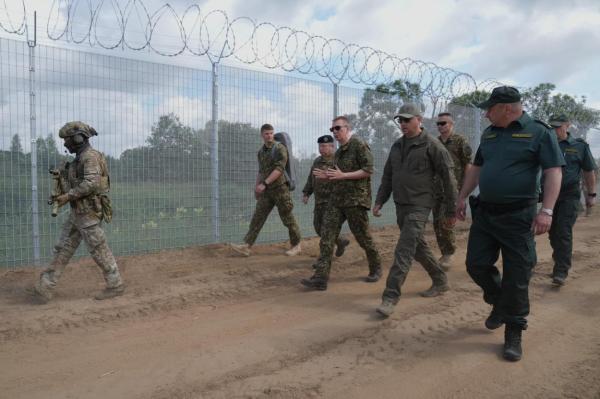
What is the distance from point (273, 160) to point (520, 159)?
3776 millimetres

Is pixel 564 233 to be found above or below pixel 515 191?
below

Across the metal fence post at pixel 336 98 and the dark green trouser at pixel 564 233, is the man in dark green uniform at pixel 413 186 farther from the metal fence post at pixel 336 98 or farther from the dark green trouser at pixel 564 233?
the metal fence post at pixel 336 98

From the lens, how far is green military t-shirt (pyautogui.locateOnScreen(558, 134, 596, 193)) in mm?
5609

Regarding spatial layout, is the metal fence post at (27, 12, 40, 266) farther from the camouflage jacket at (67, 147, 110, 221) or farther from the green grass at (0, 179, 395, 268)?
the camouflage jacket at (67, 147, 110, 221)

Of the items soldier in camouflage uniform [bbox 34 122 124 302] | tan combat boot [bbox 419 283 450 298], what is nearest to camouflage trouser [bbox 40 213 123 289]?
soldier in camouflage uniform [bbox 34 122 124 302]

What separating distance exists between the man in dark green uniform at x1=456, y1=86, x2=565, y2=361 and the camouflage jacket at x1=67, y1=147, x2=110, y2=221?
3.56 m

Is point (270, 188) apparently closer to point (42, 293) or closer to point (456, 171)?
point (456, 171)

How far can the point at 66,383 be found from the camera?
3197 mm

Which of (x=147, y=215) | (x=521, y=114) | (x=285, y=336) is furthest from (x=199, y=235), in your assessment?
(x=521, y=114)

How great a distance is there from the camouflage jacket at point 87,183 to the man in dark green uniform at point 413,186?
2.93m

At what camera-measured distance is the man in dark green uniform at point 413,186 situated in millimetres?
4426

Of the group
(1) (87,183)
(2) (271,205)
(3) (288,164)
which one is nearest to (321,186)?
(3) (288,164)

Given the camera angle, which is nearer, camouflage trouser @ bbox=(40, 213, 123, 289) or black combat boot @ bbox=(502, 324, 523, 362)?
black combat boot @ bbox=(502, 324, 523, 362)

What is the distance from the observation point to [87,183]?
15.4 feet
